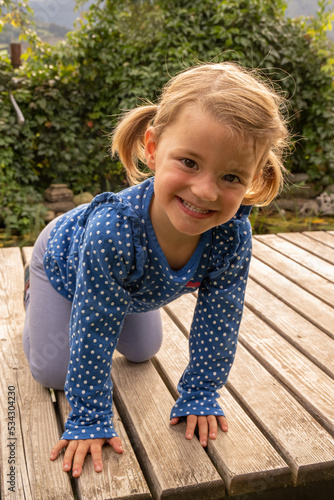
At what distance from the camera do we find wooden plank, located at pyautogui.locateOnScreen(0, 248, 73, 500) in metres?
1.30

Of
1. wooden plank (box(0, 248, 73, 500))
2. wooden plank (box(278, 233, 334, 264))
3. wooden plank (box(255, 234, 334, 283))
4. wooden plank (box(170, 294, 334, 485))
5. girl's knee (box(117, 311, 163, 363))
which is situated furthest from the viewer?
wooden plank (box(278, 233, 334, 264))

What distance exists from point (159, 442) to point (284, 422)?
1.25 ft

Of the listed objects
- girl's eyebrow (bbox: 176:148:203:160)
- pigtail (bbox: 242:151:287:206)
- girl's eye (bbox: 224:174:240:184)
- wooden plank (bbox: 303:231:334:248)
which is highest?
girl's eyebrow (bbox: 176:148:203:160)

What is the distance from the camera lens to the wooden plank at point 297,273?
2506mm

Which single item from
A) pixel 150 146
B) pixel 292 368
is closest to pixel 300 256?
pixel 292 368

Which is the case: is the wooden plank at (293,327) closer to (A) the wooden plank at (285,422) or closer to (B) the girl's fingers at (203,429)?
(A) the wooden plank at (285,422)

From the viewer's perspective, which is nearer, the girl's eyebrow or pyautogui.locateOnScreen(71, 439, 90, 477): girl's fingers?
the girl's eyebrow

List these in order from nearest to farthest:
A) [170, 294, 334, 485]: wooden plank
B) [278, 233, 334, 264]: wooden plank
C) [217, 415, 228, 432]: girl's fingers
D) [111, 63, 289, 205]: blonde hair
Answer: [111, 63, 289, 205]: blonde hair → [170, 294, 334, 485]: wooden plank → [217, 415, 228, 432]: girl's fingers → [278, 233, 334, 264]: wooden plank

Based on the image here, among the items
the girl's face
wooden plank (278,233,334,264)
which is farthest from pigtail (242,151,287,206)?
wooden plank (278,233,334,264)

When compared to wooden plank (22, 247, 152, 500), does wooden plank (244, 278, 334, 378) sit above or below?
below

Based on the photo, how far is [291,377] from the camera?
1812mm

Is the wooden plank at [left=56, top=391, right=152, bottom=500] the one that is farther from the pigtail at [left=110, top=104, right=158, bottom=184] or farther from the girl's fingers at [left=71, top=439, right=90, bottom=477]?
the pigtail at [left=110, top=104, right=158, bottom=184]

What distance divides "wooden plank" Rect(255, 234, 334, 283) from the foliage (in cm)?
130

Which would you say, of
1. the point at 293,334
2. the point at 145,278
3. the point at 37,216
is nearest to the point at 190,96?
the point at 145,278
